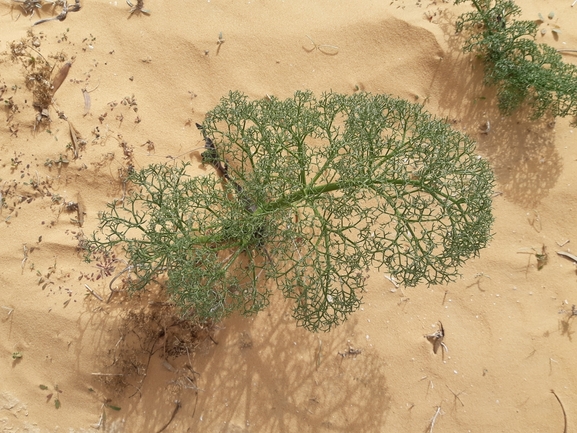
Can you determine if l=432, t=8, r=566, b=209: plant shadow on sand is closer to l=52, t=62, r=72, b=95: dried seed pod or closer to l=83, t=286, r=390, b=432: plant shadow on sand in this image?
l=83, t=286, r=390, b=432: plant shadow on sand

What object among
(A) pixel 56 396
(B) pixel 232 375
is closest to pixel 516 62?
(B) pixel 232 375

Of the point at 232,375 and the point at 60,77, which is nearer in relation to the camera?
the point at 232,375

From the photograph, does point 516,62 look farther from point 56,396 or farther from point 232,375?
point 56,396

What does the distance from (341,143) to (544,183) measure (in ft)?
8.29

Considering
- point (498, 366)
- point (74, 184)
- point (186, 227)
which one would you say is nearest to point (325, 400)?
point (498, 366)

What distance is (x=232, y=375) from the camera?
13.7 ft

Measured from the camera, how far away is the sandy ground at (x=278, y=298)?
163 inches

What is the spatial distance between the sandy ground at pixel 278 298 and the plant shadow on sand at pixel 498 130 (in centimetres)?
1

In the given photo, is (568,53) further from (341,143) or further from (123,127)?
(123,127)

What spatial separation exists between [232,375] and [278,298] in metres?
0.78

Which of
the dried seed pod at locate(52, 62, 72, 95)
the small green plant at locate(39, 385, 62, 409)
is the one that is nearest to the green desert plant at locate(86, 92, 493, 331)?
the small green plant at locate(39, 385, 62, 409)

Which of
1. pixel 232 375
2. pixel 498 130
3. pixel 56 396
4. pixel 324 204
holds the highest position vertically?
pixel 498 130

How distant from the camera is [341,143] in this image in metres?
3.32

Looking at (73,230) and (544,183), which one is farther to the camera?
(544,183)
